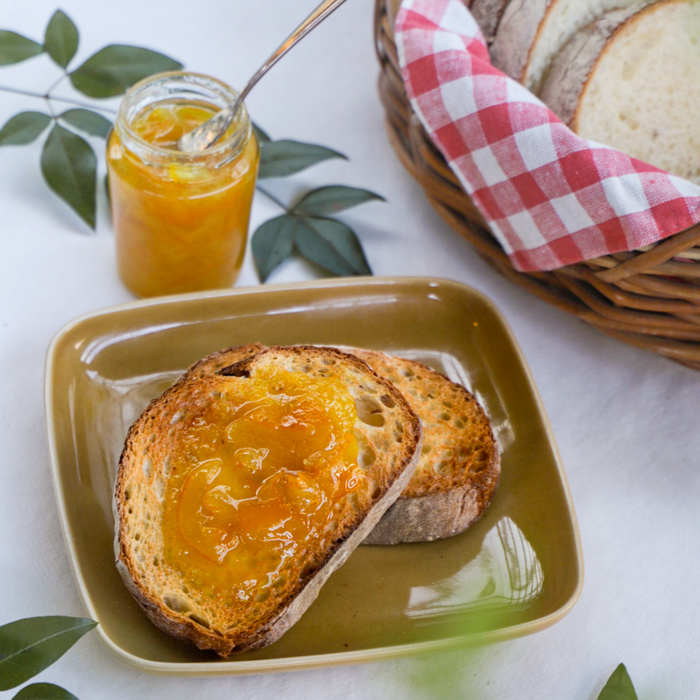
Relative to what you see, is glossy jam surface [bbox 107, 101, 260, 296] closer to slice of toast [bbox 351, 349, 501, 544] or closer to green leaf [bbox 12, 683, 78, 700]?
slice of toast [bbox 351, 349, 501, 544]

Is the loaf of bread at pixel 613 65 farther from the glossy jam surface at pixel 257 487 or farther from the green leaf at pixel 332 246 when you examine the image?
the glossy jam surface at pixel 257 487

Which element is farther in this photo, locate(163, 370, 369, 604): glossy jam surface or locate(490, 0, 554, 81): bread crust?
locate(490, 0, 554, 81): bread crust

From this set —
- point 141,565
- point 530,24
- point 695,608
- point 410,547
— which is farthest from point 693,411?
point 141,565

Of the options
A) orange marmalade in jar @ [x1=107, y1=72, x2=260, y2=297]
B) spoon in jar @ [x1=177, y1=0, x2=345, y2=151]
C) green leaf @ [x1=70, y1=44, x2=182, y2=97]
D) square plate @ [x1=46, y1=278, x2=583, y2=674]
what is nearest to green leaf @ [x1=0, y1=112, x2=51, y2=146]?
green leaf @ [x1=70, y1=44, x2=182, y2=97]

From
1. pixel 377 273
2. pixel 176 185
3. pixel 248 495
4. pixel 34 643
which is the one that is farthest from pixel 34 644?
pixel 377 273

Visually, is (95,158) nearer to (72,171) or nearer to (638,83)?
(72,171)

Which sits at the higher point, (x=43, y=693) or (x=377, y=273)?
(x=377, y=273)
